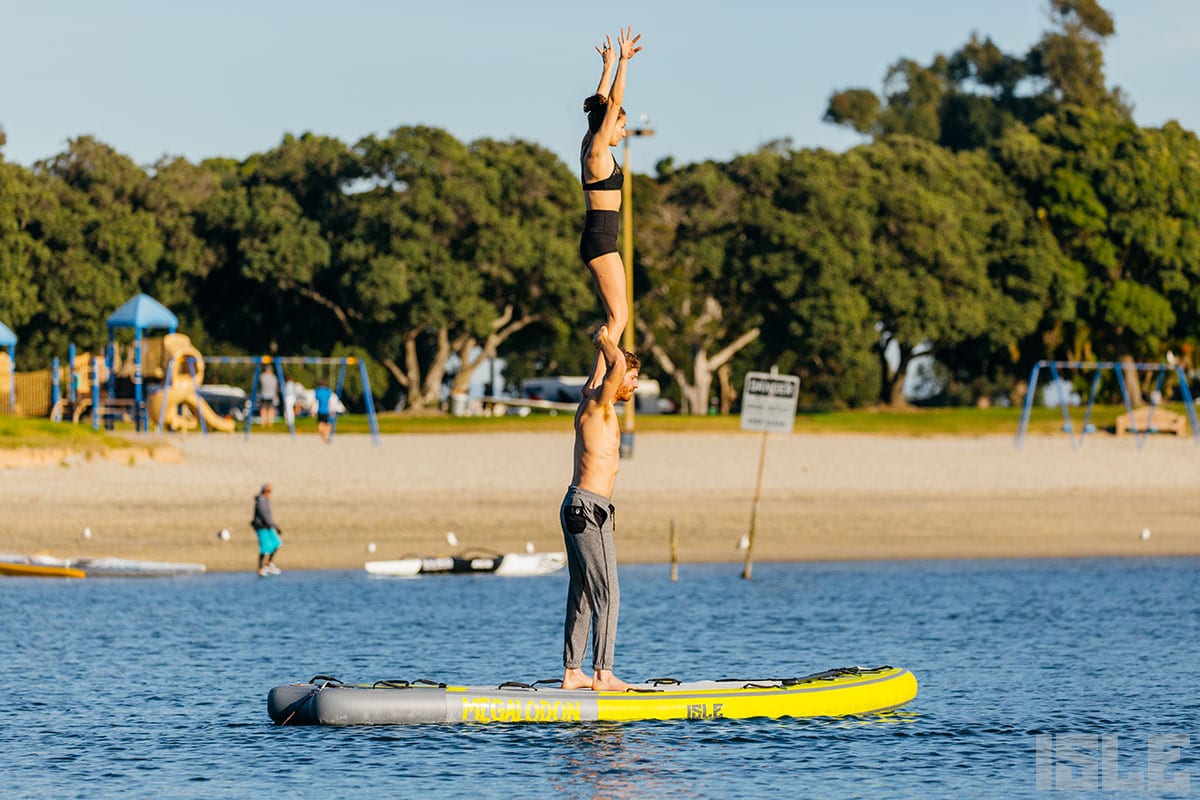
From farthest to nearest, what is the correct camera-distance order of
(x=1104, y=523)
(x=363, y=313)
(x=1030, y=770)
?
(x=363, y=313) → (x=1104, y=523) → (x=1030, y=770)

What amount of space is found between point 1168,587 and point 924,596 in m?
3.98

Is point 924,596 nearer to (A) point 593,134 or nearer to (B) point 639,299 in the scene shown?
(A) point 593,134

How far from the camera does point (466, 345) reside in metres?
66.4

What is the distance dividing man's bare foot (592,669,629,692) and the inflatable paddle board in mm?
127

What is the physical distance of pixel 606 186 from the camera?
13406mm

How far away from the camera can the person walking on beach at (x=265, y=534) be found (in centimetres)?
2655

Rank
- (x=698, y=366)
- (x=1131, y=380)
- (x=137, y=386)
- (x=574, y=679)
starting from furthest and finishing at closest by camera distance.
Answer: (x=1131, y=380), (x=698, y=366), (x=137, y=386), (x=574, y=679)

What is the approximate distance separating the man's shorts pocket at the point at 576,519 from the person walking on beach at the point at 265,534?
43.6 feet

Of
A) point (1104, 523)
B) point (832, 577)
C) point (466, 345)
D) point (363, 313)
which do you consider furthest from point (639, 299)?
point (832, 577)

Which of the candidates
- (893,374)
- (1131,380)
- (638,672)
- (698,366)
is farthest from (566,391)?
(638,672)

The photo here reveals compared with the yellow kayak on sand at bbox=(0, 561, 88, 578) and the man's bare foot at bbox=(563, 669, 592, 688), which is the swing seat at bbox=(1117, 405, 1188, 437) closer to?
the yellow kayak on sand at bbox=(0, 561, 88, 578)

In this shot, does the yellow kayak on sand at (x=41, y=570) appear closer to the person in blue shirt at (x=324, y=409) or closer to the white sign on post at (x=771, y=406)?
the white sign on post at (x=771, y=406)

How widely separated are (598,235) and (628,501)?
70.1ft

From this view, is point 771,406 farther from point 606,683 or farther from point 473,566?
point 606,683
